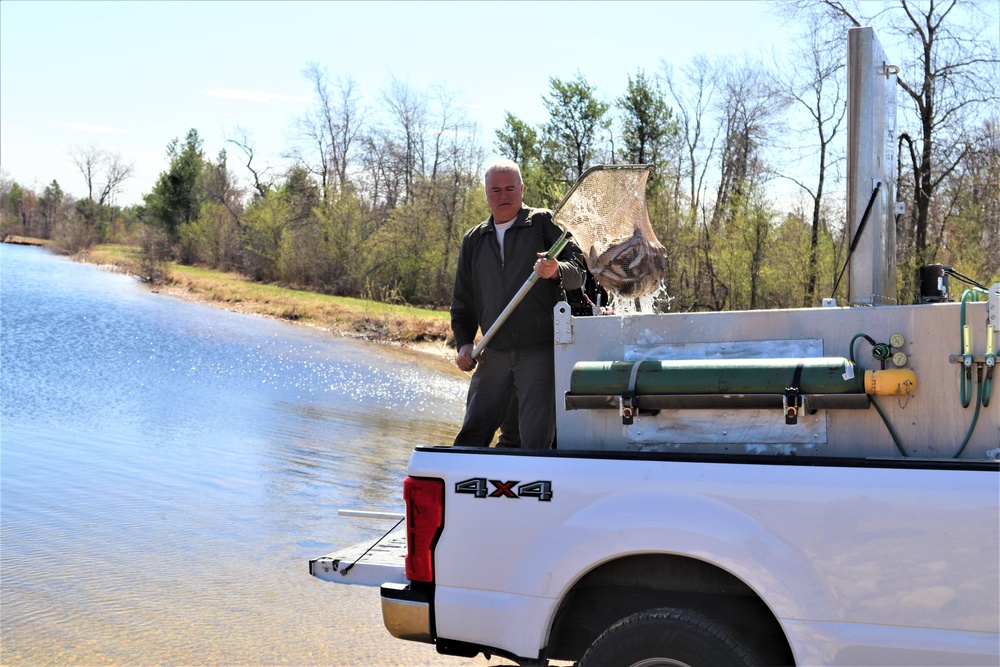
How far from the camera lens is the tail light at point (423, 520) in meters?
3.23

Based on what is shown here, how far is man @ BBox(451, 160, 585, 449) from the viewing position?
4652mm

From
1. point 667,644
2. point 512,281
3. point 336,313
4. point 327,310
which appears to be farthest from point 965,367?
point 327,310

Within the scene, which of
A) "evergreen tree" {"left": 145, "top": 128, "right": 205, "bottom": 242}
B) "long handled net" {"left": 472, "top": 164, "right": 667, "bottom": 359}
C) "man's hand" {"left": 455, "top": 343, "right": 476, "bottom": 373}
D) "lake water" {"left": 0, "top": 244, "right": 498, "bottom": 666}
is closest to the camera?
"long handled net" {"left": 472, "top": 164, "right": 667, "bottom": 359}

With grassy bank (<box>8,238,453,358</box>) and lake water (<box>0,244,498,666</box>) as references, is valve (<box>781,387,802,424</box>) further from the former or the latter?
grassy bank (<box>8,238,453,358</box>)

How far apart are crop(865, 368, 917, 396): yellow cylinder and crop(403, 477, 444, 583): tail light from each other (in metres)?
1.45

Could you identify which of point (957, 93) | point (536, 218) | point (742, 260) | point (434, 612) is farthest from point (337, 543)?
point (742, 260)

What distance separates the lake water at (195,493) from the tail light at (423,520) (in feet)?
7.25

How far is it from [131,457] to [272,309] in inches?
922

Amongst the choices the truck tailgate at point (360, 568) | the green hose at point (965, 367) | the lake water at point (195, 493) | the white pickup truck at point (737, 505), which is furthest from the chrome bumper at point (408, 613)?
Answer: the lake water at point (195, 493)

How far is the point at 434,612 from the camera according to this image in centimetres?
327

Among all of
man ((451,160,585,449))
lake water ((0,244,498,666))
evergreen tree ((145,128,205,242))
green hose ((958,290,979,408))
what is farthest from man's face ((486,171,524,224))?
evergreen tree ((145,128,205,242))

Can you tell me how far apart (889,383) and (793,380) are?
0.30m

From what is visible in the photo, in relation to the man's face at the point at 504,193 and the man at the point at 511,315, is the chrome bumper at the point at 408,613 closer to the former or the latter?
the man at the point at 511,315

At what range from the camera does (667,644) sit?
2979mm
